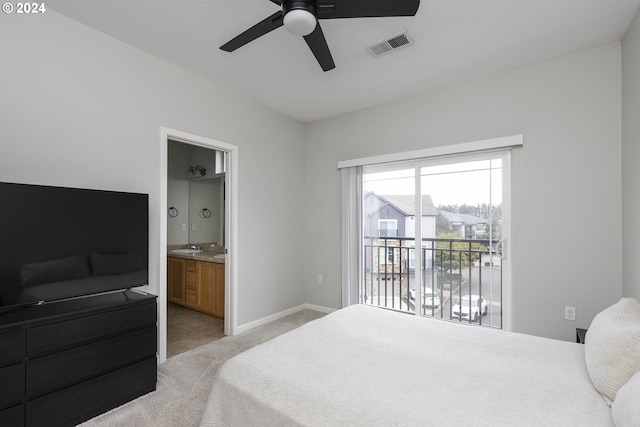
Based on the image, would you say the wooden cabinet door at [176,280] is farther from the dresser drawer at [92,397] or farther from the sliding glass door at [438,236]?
the sliding glass door at [438,236]

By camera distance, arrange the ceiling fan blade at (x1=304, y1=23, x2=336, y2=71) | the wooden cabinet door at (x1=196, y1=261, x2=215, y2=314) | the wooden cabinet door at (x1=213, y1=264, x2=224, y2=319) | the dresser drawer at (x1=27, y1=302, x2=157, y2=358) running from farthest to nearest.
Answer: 1. the wooden cabinet door at (x1=196, y1=261, x2=215, y2=314)
2. the wooden cabinet door at (x1=213, y1=264, x2=224, y2=319)
3. the ceiling fan blade at (x1=304, y1=23, x2=336, y2=71)
4. the dresser drawer at (x1=27, y1=302, x2=157, y2=358)

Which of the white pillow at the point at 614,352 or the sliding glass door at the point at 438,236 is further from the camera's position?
the sliding glass door at the point at 438,236

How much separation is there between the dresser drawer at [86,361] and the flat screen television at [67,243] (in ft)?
1.22

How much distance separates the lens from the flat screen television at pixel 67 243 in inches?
70.4

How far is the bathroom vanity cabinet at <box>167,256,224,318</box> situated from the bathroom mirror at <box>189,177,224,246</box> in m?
0.68

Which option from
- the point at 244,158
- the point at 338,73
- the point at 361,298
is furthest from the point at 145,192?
the point at 361,298

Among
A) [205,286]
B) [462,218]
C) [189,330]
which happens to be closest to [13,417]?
[189,330]

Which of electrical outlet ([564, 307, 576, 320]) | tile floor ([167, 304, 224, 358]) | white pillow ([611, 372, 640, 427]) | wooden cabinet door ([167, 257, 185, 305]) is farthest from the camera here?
wooden cabinet door ([167, 257, 185, 305])

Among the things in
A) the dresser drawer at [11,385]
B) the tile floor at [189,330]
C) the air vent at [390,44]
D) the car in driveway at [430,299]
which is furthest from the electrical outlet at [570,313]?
the dresser drawer at [11,385]

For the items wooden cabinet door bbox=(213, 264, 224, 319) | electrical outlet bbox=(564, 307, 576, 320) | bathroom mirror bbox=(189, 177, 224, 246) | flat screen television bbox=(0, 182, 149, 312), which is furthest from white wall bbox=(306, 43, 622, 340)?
bathroom mirror bbox=(189, 177, 224, 246)

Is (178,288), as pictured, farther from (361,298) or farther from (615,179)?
(615,179)

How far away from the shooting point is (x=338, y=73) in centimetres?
302

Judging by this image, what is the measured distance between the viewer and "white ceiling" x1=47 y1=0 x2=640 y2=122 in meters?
2.12

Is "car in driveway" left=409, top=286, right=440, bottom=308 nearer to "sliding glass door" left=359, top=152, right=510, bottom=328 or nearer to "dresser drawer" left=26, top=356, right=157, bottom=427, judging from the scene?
"sliding glass door" left=359, top=152, right=510, bottom=328
